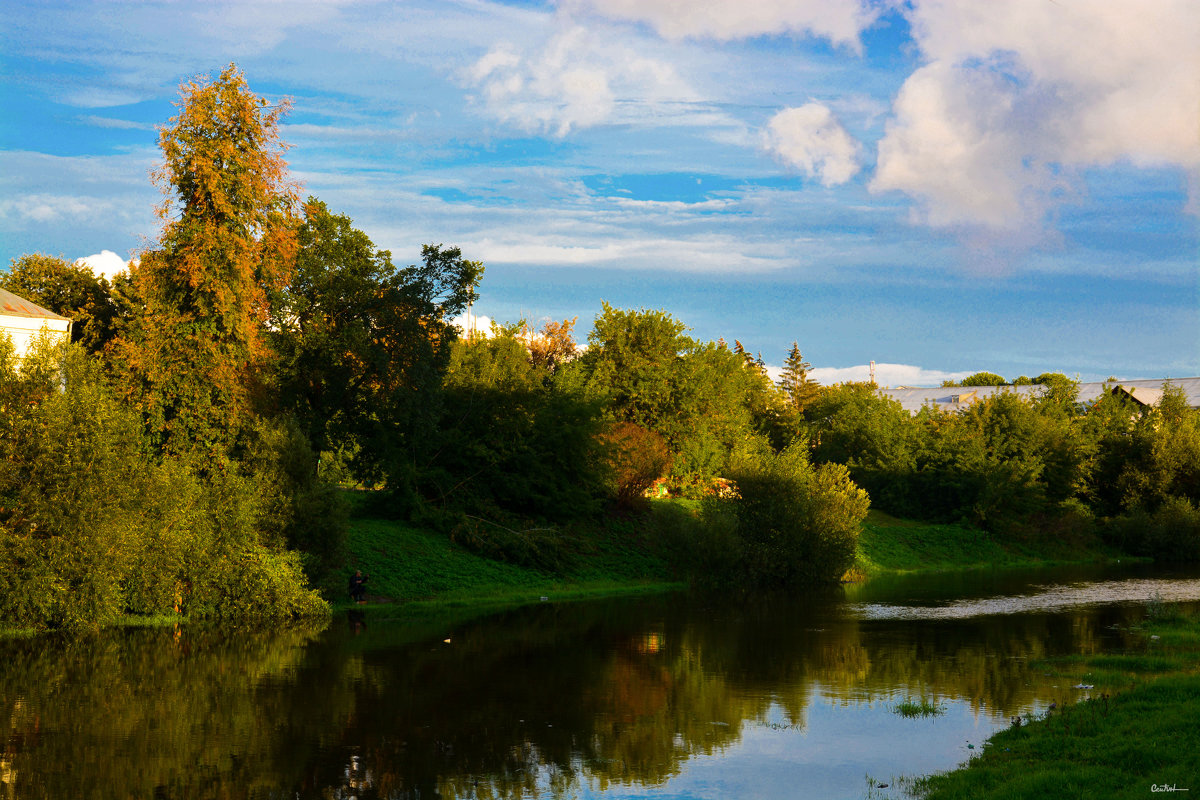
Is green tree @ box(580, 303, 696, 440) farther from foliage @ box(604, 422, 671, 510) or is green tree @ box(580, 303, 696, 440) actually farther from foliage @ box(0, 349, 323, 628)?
foliage @ box(0, 349, 323, 628)

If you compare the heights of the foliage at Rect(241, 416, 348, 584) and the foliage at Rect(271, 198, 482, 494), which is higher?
the foliage at Rect(271, 198, 482, 494)

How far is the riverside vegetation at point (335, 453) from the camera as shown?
29781mm

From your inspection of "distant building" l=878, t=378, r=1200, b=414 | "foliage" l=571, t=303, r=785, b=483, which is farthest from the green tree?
"distant building" l=878, t=378, r=1200, b=414

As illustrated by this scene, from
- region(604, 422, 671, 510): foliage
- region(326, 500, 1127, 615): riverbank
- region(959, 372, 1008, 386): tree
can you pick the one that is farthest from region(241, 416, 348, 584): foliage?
region(959, 372, 1008, 386): tree

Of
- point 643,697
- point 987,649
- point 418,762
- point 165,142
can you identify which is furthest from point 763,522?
point 418,762

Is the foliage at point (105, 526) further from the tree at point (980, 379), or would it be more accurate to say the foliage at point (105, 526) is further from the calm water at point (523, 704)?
the tree at point (980, 379)

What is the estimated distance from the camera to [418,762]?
53.1 ft

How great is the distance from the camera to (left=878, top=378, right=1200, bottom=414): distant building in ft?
336

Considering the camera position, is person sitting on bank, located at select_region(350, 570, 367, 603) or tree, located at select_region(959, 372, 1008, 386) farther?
tree, located at select_region(959, 372, 1008, 386)

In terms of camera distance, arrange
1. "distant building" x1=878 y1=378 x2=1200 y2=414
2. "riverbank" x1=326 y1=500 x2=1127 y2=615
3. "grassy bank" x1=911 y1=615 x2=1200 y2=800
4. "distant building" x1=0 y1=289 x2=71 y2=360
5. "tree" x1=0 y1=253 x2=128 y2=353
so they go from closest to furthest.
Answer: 1. "grassy bank" x1=911 y1=615 x2=1200 y2=800
2. "riverbank" x1=326 y1=500 x2=1127 y2=615
3. "distant building" x1=0 y1=289 x2=71 y2=360
4. "tree" x1=0 y1=253 x2=128 y2=353
5. "distant building" x1=878 y1=378 x2=1200 y2=414

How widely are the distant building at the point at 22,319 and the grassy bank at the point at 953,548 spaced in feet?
133

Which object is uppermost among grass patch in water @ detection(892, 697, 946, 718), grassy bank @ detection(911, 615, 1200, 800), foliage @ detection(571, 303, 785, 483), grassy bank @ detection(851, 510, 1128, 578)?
foliage @ detection(571, 303, 785, 483)

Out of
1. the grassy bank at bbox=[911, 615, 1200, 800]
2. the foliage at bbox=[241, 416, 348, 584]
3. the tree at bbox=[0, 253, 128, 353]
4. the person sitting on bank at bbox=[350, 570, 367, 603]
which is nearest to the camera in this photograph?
the grassy bank at bbox=[911, 615, 1200, 800]

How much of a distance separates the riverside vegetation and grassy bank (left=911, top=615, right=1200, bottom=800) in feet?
75.9
